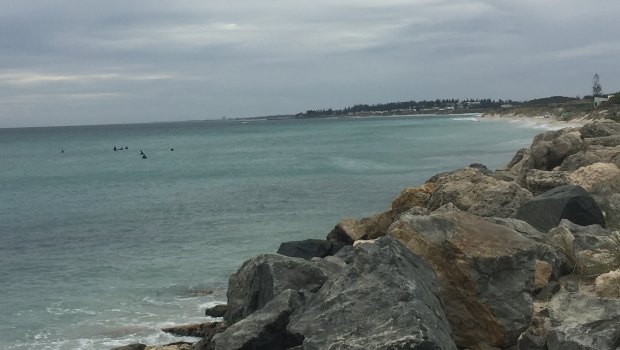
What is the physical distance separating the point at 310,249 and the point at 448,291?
825 centimetres

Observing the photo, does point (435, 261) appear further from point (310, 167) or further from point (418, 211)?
point (310, 167)

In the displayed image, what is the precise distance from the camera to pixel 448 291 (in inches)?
253

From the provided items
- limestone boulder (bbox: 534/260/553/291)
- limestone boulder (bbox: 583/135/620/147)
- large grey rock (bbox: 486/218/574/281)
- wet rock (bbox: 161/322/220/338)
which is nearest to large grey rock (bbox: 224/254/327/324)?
large grey rock (bbox: 486/218/574/281)

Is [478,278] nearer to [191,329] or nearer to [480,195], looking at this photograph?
[480,195]

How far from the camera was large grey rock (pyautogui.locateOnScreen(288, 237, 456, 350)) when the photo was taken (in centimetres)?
491

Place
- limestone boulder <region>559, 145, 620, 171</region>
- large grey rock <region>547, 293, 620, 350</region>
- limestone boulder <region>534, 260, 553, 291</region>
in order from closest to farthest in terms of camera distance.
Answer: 1. large grey rock <region>547, 293, 620, 350</region>
2. limestone boulder <region>534, 260, 553, 291</region>
3. limestone boulder <region>559, 145, 620, 171</region>

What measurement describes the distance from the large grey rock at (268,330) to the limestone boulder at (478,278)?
4.05 feet

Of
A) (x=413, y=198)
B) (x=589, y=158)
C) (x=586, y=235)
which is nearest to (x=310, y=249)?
(x=413, y=198)

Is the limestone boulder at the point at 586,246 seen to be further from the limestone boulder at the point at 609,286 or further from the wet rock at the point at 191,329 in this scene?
the wet rock at the point at 191,329

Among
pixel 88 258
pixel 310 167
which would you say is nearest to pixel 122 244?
pixel 88 258

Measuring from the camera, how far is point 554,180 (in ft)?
41.3

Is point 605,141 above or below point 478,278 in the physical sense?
above

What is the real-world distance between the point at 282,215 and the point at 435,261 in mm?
19442

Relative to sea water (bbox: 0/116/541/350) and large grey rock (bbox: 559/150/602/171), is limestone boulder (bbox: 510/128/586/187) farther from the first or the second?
sea water (bbox: 0/116/541/350)
